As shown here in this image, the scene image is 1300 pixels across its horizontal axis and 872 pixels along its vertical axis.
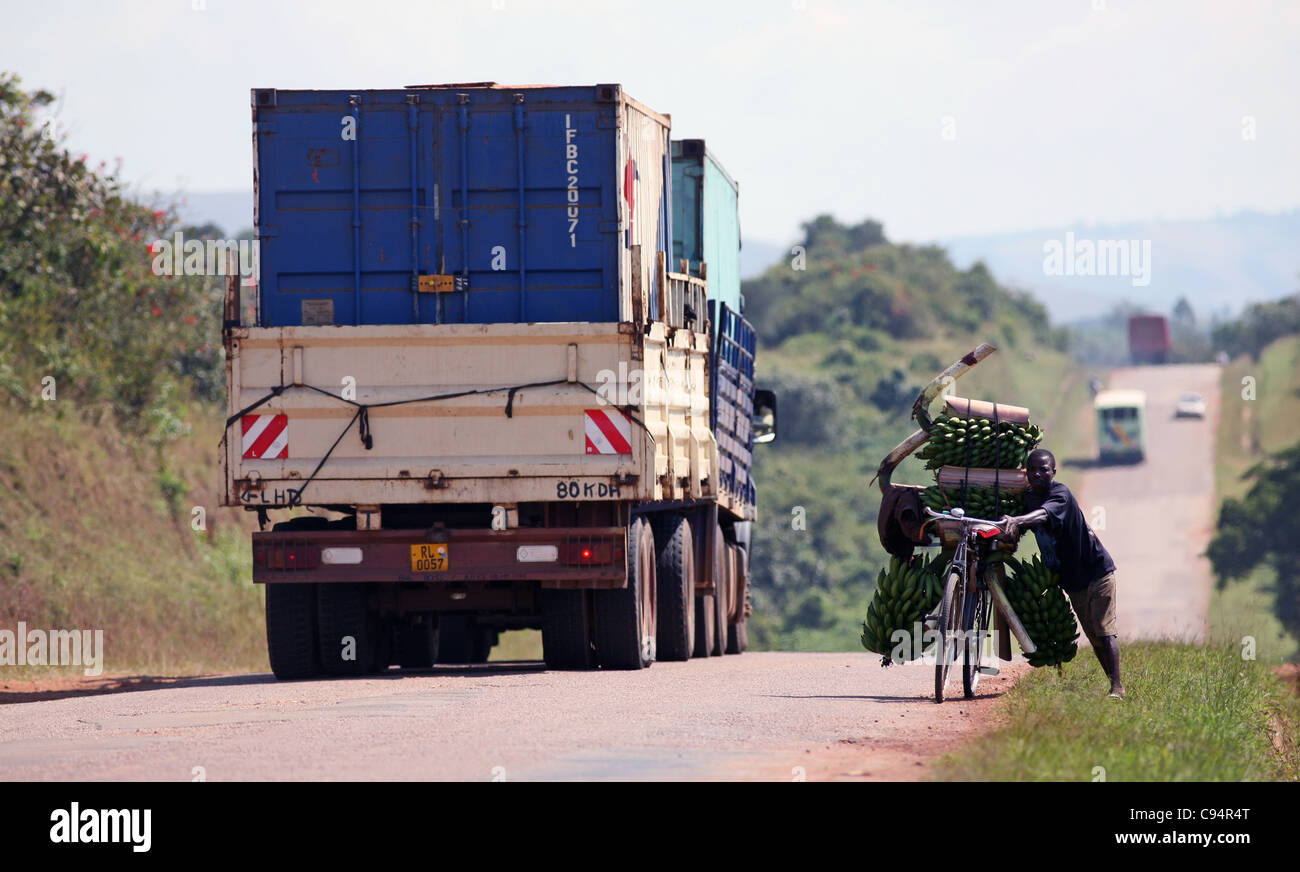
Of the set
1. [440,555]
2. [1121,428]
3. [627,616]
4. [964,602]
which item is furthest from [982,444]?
[1121,428]

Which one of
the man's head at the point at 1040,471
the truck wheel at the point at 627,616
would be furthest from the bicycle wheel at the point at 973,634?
the truck wheel at the point at 627,616

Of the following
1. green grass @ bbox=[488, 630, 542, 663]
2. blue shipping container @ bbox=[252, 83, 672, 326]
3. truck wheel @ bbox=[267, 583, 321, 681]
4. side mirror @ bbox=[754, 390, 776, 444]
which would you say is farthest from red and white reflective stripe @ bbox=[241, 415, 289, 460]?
green grass @ bbox=[488, 630, 542, 663]

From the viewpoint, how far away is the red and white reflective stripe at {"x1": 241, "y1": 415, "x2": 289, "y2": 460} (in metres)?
14.0

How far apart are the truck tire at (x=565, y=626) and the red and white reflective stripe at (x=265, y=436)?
2.22 m

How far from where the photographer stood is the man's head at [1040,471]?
11617mm

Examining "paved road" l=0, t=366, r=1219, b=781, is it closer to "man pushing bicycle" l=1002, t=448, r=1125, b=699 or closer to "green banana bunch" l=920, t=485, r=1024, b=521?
"man pushing bicycle" l=1002, t=448, r=1125, b=699

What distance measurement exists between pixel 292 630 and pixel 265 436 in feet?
5.19

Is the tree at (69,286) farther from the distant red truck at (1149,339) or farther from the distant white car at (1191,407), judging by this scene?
the distant red truck at (1149,339)

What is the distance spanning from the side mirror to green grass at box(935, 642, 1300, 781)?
706 centimetres

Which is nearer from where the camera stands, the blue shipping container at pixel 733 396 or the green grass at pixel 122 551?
the blue shipping container at pixel 733 396

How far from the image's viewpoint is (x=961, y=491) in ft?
40.2

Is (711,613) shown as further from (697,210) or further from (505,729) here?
(505,729)
